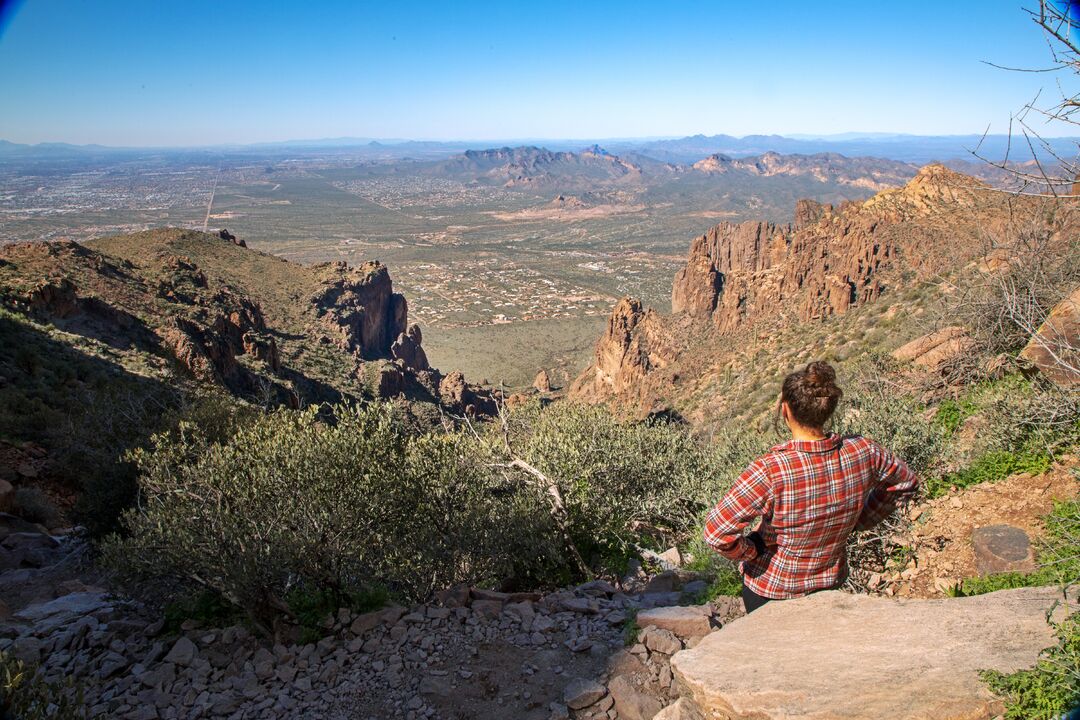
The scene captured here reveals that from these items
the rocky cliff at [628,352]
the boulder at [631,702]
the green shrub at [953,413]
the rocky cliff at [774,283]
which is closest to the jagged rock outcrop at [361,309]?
the rocky cliff at [628,352]

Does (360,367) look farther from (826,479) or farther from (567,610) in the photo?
(826,479)

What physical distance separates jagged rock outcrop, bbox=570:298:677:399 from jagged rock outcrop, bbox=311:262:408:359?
61.2ft

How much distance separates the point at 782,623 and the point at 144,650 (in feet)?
20.6

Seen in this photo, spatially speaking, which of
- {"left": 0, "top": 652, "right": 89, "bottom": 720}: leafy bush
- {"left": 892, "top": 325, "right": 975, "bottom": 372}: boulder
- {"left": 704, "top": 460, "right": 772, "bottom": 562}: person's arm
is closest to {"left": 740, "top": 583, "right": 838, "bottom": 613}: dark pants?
{"left": 704, "top": 460, "right": 772, "bottom": 562}: person's arm

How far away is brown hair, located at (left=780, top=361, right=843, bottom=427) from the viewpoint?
325 centimetres

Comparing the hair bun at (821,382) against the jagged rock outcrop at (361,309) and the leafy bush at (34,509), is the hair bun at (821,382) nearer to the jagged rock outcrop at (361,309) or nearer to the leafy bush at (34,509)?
the leafy bush at (34,509)

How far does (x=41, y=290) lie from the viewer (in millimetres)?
25953

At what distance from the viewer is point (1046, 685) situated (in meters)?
2.78

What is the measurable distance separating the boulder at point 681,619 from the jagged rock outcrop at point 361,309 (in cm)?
4272

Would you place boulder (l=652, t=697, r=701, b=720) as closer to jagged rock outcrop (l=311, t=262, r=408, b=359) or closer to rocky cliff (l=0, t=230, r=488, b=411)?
rocky cliff (l=0, t=230, r=488, b=411)

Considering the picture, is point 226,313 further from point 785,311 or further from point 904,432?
point 904,432

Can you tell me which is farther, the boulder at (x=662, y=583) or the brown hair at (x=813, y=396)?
the boulder at (x=662, y=583)

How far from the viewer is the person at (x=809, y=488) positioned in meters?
3.29

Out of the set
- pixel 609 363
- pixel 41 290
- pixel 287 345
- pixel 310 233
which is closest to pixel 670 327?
pixel 609 363
